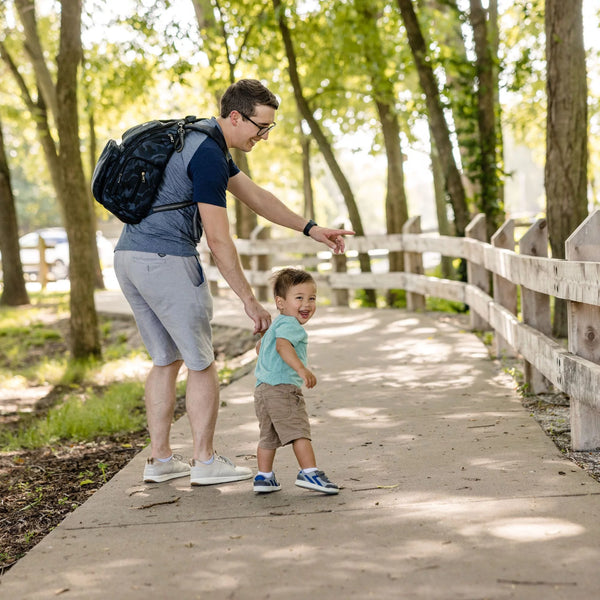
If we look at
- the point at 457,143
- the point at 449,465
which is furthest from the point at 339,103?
the point at 449,465

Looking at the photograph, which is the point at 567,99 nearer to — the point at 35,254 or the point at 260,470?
the point at 260,470

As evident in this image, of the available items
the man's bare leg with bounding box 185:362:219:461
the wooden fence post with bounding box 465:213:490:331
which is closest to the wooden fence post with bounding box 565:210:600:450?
the man's bare leg with bounding box 185:362:219:461

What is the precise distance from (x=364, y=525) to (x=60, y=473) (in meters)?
2.70

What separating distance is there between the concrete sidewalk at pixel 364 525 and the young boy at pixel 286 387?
0.42 ft

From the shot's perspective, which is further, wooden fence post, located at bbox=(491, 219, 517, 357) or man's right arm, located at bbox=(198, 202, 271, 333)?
wooden fence post, located at bbox=(491, 219, 517, 357)

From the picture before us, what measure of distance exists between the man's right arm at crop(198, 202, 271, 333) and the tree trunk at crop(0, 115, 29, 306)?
17.2 meters

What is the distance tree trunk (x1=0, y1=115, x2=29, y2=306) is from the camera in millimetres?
20969

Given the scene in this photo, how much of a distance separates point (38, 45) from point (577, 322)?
15.1 meters

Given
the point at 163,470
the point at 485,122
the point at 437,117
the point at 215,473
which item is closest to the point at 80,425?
the point at 163,470

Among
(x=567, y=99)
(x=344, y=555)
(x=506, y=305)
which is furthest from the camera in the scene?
(x=567, y=99)

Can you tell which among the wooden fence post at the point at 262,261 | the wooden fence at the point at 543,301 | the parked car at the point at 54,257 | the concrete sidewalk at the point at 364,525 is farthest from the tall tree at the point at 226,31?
the parked car at the point at 54,257

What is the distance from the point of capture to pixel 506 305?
27.5ft

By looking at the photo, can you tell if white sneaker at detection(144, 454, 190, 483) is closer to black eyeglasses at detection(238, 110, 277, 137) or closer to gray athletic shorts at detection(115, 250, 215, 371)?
gray athletic shorts at detection(115, 250, 215, 371)

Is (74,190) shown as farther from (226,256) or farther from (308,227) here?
(226,256)
